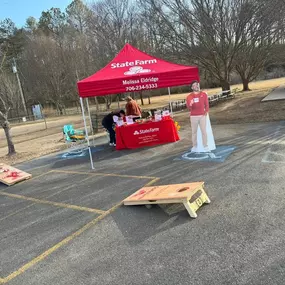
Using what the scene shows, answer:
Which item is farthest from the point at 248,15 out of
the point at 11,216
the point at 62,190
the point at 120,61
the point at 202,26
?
the point at 11,216

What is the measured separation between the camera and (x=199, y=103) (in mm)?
7797

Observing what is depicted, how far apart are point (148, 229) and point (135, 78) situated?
17.6ft

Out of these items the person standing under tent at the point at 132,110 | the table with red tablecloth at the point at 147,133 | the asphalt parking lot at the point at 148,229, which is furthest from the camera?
the person standing under tent at the point at 132,110

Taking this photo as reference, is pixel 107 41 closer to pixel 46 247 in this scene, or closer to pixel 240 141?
pixel 240 141

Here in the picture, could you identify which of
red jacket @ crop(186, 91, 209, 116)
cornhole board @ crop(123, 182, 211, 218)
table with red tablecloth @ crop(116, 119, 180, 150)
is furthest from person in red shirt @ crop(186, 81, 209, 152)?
cornhole board @ crop(123, 182, 211, 218)

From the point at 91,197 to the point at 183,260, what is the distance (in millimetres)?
2872

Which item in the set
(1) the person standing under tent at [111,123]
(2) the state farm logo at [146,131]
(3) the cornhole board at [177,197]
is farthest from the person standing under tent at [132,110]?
(3) the cornhole board at [177,197]

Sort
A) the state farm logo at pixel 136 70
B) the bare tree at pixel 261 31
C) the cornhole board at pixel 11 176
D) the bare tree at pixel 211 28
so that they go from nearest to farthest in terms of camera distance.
Answer: the cornhole board at pixel 11 176 < the state farm logo at pixel 136 70 < the bare tree at pixel 261 31 < the bare tree at pixel 211 28

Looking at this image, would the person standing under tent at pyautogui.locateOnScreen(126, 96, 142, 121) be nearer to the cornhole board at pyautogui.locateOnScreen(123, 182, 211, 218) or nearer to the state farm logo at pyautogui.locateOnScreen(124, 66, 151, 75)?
the state farm logo at pyautogui.locateOnScreen(124, 66, 151, 75)

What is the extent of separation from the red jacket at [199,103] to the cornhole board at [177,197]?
10.7 feet

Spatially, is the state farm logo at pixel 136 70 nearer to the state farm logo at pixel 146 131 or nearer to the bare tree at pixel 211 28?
the state farm logo at pixel 146 131

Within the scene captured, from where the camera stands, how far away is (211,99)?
807 inches

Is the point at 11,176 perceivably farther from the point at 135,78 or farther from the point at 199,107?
the point at 199,107

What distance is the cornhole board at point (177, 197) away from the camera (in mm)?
4355
